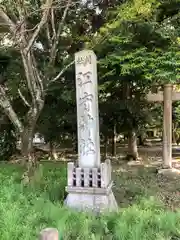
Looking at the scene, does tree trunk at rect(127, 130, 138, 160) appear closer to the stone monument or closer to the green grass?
the stone monument

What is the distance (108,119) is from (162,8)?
153 inches

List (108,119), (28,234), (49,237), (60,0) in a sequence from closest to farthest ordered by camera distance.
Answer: (49,237)
(28,234)
(60,0)
(108,119)

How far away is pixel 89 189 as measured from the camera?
5.35 metres

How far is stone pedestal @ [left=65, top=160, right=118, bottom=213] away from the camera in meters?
5.26

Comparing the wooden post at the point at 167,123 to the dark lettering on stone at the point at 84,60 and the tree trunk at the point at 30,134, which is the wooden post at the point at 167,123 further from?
the dark lettering on stone at the point at 84,60

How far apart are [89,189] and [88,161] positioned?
472 millimetres

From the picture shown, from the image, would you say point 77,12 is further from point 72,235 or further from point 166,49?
point 72,235

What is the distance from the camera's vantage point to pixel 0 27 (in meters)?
8.14

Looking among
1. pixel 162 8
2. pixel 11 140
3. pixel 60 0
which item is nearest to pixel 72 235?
pixel 60 0

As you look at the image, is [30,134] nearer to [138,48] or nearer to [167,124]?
[138,48]

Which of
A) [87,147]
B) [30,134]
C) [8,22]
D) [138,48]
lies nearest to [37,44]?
[8,22]

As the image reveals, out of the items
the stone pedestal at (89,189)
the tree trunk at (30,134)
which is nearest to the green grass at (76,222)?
the stone pedestal at (89,189)

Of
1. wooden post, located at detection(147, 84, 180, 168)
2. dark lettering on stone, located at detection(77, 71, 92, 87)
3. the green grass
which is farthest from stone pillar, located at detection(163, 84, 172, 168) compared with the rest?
dark lettering on stone, located at detection(77, 71, 92, 87)

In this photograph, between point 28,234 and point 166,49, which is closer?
point 28,234
